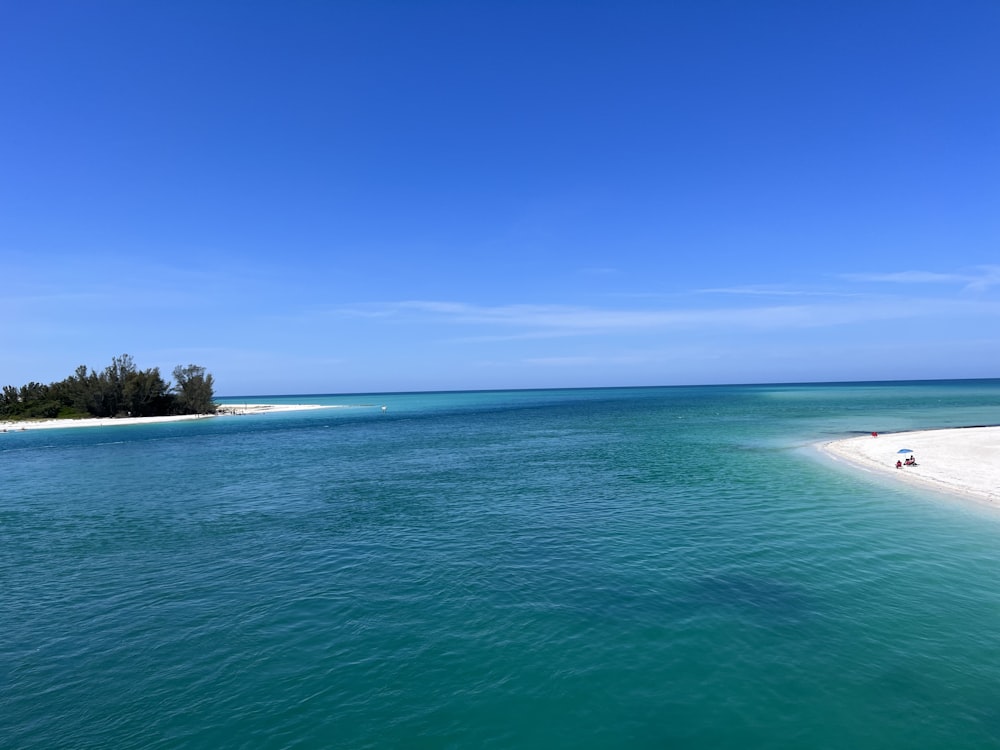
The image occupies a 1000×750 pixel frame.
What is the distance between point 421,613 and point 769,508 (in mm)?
21304

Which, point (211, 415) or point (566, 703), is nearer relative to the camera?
point (566, 703)

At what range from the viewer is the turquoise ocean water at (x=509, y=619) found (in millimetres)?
11477

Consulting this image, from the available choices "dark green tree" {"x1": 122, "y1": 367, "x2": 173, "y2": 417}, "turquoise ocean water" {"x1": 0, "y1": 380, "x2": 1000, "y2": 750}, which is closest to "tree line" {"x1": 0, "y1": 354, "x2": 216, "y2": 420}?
"dark green tree" {"x1": 122, "y1": 367, "x2": 173, "y2": 417}

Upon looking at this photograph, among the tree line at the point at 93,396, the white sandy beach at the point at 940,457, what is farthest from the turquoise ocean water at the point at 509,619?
the tree line at the point at 93,396

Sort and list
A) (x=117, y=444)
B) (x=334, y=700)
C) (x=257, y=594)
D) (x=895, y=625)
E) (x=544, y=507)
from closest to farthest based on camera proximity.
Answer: (x=334, y=700) → (x=895, y=625) → (x=257, y=594) → (x=544, y=507) → (x=117, y=444)

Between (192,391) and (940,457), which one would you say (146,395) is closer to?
(192,391)

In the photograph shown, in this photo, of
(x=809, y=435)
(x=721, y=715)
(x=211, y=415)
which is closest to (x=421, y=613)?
(x=721, y=715)

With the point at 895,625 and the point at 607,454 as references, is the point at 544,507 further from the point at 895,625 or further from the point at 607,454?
the point at 607,454

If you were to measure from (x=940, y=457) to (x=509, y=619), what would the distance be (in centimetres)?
4376

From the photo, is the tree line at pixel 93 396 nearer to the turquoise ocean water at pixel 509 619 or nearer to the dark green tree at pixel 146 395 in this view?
the dark green tree at pixel 146 395

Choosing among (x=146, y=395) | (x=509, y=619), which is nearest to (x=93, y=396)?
(x=146, y=395)

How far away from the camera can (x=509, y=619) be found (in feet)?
53.6

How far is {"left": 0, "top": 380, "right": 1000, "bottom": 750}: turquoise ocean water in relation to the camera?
11.5 m

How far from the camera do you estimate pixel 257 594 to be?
61.6ft
